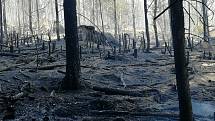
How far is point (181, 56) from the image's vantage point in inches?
274

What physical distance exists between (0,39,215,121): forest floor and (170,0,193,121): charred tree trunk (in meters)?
2.62

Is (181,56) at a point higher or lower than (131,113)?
higher

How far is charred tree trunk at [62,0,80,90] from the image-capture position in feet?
41.0

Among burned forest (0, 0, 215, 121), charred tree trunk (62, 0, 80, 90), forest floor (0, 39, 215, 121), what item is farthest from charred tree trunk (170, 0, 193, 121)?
Result: charred tree trunk (62, 0, 80, 90)

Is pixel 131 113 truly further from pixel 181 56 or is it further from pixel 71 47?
pixel 71 47

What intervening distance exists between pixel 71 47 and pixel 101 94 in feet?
6.57

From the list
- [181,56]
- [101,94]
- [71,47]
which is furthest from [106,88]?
[181,56]

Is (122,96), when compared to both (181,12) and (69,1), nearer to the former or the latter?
(69,1)

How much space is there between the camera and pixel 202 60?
23812 mm

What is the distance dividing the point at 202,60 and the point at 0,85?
15.5 m

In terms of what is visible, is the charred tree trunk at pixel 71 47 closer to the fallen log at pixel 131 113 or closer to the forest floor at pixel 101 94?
the forest floor at pixel 101 94

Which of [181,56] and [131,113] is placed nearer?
[181,56]

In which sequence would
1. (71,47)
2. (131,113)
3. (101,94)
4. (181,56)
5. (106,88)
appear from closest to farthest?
1. (181,56)
2. (131,113)
3. (101,94)
4. (71,47)
5. (106,88)

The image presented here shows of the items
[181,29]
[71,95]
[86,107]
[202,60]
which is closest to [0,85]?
[71,95]
